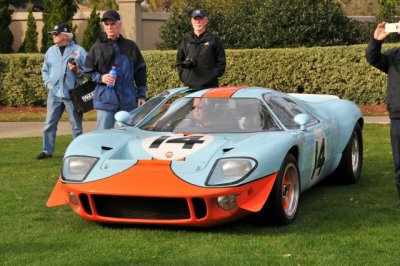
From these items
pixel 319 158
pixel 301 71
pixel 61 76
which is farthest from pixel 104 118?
pixel 301 71

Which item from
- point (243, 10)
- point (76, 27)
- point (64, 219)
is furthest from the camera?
point (76, 27)

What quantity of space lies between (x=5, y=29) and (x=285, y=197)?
17.5 meters

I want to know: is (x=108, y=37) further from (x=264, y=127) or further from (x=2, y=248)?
(x=2, y=248)

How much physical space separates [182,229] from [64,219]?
1.14 meters

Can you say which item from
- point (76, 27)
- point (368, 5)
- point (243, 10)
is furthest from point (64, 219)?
point (368, 5)

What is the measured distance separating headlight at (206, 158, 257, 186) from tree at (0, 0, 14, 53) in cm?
1736

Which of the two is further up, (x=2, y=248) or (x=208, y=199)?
(x=208, y=199)

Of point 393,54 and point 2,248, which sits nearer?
point 2,248

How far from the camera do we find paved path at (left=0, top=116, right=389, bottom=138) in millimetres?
13562

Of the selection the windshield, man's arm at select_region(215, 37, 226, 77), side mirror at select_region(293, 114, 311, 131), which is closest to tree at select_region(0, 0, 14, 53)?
man's arm at select_region(215, 37, 226, 77)

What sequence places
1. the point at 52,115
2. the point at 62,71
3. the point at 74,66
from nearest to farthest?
the point at 74,66 → the point at 62,71 → the point at 52,115

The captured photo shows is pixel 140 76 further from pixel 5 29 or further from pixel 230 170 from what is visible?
pixel 5 29

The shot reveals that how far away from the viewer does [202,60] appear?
8.93 metres

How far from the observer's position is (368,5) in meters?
54.7
